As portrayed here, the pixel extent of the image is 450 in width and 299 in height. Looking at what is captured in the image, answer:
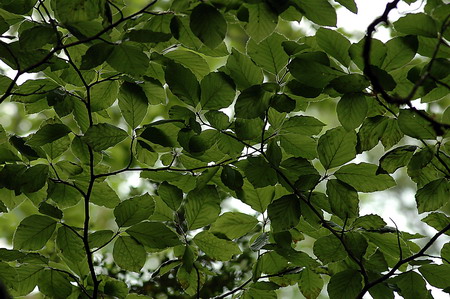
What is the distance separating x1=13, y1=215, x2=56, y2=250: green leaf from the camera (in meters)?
1.08

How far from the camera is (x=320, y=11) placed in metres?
0.93

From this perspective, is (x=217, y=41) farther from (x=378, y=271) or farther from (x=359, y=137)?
(x=378, y=271)

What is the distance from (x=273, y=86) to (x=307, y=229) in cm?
31

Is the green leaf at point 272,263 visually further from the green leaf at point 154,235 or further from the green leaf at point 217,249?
the green leaf at point 154,235

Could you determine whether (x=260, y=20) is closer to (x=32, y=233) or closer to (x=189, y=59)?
(x=189, y=59)

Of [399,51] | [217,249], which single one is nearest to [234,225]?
[217,249]

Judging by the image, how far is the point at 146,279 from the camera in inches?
69.6

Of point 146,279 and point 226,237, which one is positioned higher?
point 146,279

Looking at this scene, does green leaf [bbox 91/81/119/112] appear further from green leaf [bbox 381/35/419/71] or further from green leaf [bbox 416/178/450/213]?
green leaf [bbox 416/178/450/213]

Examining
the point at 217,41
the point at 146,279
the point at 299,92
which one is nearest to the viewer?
the point at 217,41

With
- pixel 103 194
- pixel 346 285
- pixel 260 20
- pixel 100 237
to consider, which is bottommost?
pixel 346 285

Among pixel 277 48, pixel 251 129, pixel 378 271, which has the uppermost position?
pixel 277 48

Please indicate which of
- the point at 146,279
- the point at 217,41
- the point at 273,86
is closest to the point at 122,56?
the point at 217,41

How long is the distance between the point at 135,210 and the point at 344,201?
41cm
